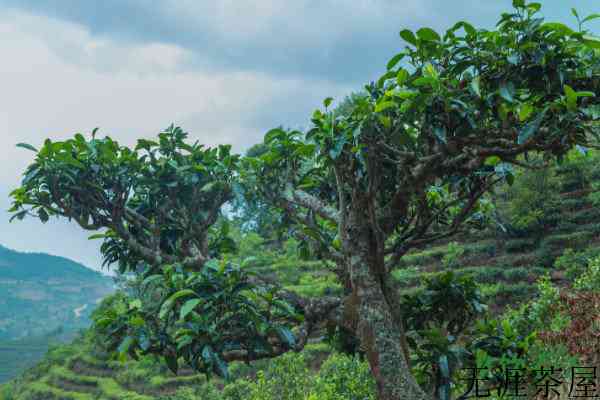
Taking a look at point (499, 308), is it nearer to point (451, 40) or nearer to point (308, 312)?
point (308, 312)

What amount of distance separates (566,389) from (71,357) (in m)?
16.0

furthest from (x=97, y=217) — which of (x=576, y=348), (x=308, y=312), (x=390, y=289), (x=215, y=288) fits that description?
(x=576, y=348)

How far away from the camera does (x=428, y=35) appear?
7.86 ft

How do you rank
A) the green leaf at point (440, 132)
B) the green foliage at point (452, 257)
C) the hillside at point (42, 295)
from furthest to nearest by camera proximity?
the hillside at point (42, 295)
the green foliage at point (452, 257)
the green leaf at point (440, 132)

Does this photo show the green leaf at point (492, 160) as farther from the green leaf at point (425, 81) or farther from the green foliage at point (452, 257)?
the green foliage at point (452, 257)

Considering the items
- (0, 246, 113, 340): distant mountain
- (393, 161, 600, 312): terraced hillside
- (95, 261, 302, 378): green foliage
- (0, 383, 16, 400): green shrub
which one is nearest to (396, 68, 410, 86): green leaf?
(95, 261, 302, 378): green foliage

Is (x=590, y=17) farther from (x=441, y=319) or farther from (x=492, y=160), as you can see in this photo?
(x=441, y=319)

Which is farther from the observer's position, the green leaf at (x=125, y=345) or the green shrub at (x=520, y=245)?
the green shrub at (x=520, y=245)

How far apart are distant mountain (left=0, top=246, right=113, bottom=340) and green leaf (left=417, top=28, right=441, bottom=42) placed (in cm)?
5277

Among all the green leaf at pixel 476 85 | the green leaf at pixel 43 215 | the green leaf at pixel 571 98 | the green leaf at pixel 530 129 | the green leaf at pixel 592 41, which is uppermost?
the green leaf at pixel 592 41

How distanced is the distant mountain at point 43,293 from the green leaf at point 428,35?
52.8 metres

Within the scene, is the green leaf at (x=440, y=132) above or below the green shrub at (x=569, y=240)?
above

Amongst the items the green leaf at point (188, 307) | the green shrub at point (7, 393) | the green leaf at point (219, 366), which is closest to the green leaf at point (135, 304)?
the green leaf at point (188, 307)

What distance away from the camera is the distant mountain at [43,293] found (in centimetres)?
5475
